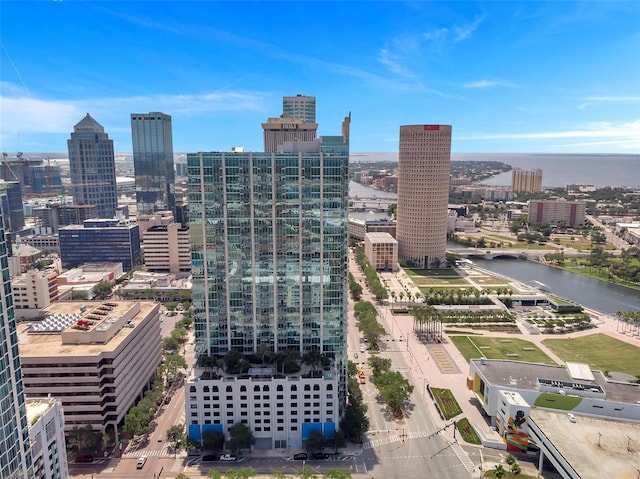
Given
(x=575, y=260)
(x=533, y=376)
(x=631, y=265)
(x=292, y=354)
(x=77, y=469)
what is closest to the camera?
(x=77, y=469)

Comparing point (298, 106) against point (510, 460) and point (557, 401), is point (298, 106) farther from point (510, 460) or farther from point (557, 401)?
point (510, 460)

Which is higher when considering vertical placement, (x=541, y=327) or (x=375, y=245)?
(x=375, y=245)

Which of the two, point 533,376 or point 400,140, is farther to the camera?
point 400,140

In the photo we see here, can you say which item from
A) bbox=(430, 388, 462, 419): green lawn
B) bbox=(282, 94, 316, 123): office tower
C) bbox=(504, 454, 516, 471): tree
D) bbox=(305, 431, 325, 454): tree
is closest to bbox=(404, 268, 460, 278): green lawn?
bbox=(282, 94, 316, 123): office tower

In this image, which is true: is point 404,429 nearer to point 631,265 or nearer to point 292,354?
point 292,354

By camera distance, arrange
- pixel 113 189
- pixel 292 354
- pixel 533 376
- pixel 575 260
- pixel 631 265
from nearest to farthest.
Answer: pixel 292 354 → pixel 533 376 → pixel 631 265 → pixel 575 260 → pixel 113 189

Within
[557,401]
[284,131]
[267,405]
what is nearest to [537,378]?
[557,401]

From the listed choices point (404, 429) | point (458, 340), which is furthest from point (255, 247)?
point (458, 340)

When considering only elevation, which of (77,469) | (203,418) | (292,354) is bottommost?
(77,469)
